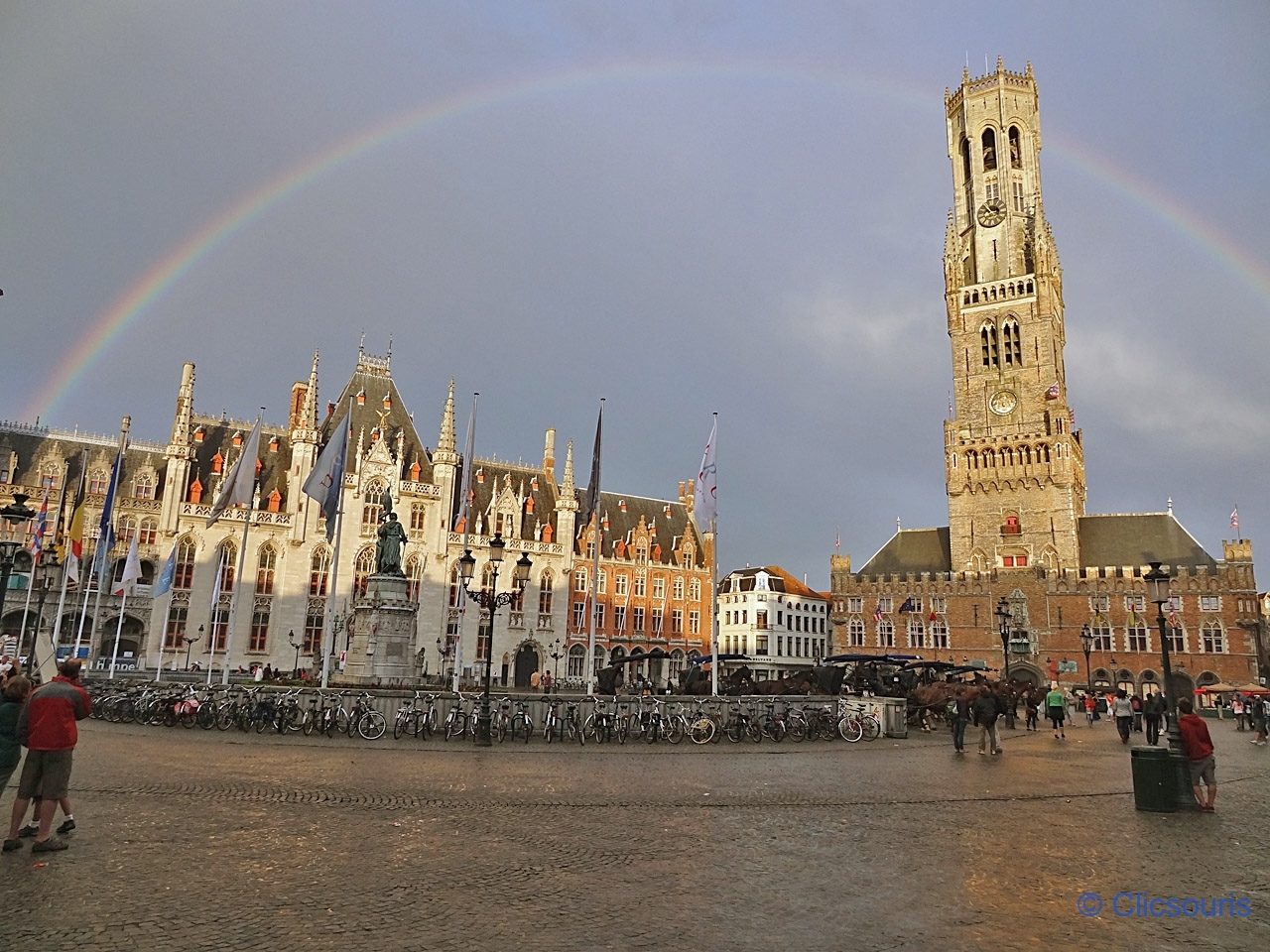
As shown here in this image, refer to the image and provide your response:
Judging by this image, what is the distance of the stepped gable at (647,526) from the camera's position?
6850cm

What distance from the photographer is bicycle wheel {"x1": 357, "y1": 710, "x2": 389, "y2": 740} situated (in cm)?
2109

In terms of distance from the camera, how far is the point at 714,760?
1870 centimetres

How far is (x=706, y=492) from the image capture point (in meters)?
28.0

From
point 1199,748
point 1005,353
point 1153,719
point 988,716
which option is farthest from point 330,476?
point 1005,353

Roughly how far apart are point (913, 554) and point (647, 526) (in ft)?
87.2

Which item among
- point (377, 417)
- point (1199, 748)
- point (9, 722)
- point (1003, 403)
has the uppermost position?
point (1003, 403)

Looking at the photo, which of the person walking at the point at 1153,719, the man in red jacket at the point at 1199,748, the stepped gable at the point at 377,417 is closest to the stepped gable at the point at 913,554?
the stepped gable at the point at 377,417

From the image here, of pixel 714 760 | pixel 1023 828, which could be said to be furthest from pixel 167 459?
pixel 1023 828

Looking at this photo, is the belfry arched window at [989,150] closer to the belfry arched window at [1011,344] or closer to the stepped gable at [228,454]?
the belfry arched window at [1011,344]

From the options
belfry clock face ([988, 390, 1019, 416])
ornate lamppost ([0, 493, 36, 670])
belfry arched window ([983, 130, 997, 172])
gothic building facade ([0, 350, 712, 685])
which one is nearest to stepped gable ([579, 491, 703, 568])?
gothic building facade ([0, 350, 712, 685])

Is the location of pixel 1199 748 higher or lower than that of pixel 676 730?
higher

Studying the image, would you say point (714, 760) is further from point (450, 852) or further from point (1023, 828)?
point (450, 852)

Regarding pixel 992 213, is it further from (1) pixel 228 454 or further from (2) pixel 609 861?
(2) pixel 609 861

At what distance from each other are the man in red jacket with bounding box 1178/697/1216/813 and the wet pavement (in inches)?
17.9
